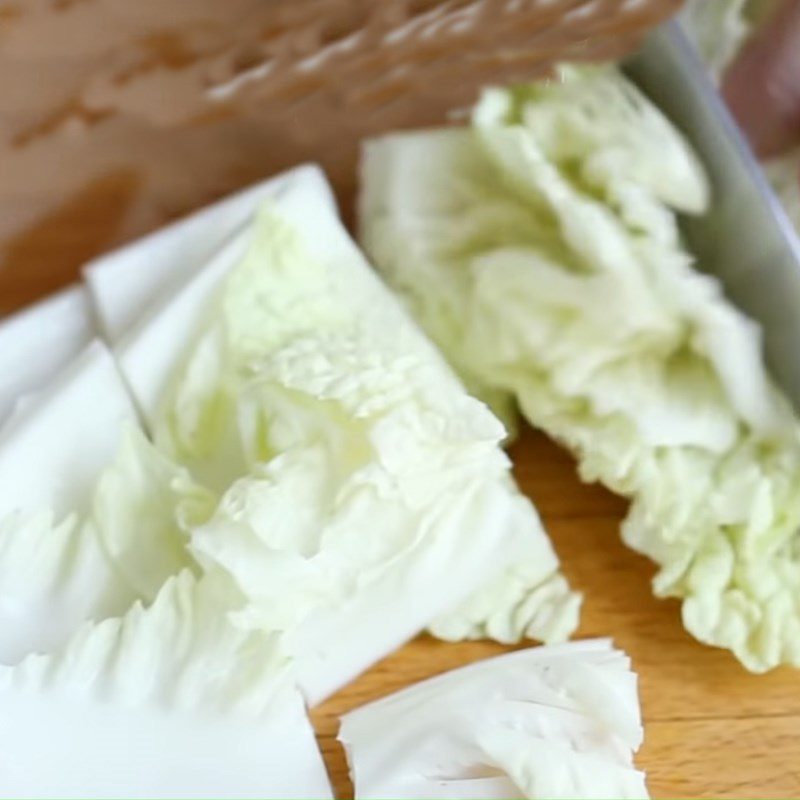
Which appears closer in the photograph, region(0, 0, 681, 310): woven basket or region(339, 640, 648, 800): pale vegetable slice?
region(339, 640, 648, 800): pale vegetable slice

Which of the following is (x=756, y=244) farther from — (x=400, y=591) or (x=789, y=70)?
(x=400, y=591)

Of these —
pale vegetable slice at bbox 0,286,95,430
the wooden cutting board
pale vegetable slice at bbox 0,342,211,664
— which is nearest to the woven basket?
pale vegetable slice at bbox 0,286,95,430

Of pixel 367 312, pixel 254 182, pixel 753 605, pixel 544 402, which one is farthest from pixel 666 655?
pixel 254 182

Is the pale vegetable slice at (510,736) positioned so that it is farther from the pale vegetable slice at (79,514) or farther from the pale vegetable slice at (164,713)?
the pale vegetable slice at (79,514)

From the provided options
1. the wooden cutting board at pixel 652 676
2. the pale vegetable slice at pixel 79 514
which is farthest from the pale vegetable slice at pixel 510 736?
the pale vegetable slice at pixel 79 514

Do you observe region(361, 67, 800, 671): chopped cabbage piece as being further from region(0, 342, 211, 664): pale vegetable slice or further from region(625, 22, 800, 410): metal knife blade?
region(0, 342, 211, 664): pale vegetable slice

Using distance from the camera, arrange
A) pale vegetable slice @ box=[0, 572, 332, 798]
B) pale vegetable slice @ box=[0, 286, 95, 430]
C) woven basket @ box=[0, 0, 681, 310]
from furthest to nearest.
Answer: woven basket @ box=[0, 0, 681, 310], pale vegetable slice @ box=[0, 286, 95, 430], pale vegetable slice @ box=[0, 572, 332, 798]
